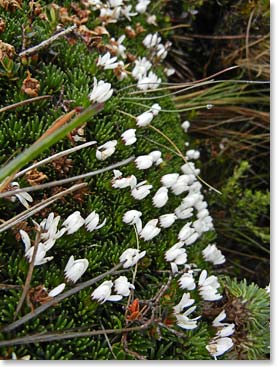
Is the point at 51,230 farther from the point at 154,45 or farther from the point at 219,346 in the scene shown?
the point at 154,45

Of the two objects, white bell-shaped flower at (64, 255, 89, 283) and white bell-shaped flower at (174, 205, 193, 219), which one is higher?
white bell-shaped flower at (64, 255, 89, 283)

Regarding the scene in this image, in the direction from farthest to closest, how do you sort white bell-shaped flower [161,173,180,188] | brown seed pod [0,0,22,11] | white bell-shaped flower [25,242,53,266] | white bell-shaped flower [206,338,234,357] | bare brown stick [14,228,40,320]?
white bell-shaped flower [161,173,180,188], brown seed pod [0,0,22,11], white bell-shaped flower [206,338,234,357], white bell-shaped flower [25,242,53,266], bare brown stick [14,228,40,320]

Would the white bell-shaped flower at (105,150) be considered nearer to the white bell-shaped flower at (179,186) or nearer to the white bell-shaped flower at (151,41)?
the white bell-shaped flower at (179,186)

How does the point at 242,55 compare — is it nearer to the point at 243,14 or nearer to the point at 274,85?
the point at 243,14

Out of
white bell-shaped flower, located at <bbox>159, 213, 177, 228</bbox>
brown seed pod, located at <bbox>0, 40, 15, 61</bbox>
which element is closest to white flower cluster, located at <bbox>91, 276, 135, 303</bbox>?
white bell-shaped flower, located at <bbox>159, 213, 177, 228</bbox>

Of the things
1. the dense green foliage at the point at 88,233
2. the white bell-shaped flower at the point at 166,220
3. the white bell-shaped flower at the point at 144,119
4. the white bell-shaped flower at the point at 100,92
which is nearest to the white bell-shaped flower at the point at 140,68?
the dense green foliage at the point at 88,233

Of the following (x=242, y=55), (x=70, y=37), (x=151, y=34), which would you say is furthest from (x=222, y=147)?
(x=70, y=37)

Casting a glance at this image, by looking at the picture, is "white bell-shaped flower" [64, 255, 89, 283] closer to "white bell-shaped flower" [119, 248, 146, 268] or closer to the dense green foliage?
the dense green foliage
